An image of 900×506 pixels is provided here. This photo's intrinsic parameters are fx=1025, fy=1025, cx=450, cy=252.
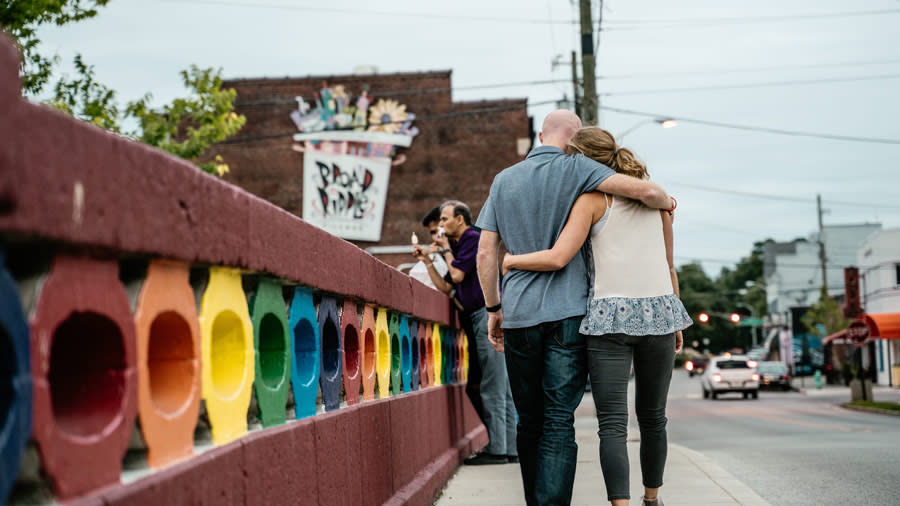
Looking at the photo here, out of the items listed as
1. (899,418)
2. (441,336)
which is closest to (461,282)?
(441,336)

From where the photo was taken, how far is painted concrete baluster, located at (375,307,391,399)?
5.64 metres

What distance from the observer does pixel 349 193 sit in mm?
33938

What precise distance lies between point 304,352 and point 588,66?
15.8 meters

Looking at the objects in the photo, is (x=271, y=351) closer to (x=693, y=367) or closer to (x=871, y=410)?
(x=871, y=410)

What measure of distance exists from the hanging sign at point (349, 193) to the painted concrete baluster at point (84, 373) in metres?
31.4

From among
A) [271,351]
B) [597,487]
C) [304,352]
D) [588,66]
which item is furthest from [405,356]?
[588,66]

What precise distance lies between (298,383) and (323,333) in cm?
65

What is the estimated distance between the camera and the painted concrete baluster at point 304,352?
3.81 m

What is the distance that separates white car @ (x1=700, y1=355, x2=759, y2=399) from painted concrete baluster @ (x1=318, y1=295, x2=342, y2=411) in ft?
107

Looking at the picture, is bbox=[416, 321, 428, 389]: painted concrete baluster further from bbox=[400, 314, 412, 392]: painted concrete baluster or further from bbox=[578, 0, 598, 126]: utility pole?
bbox=[578, 0, 598, 126]: utility pole

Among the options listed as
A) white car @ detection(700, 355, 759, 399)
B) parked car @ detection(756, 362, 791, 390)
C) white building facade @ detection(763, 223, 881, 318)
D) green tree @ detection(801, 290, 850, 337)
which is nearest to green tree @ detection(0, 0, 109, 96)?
white car @ detection(700, 355, 759, 399)

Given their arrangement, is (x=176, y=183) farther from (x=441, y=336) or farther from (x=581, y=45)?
(x=581, y=45)

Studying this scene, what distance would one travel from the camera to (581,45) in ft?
63.6

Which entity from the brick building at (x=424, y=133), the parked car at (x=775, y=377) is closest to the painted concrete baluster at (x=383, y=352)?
the brick building at (x=424, y=133)
